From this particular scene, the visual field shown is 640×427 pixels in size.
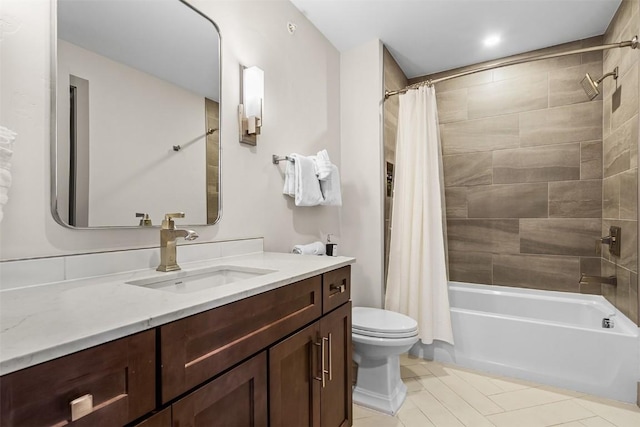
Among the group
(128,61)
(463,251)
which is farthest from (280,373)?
(463,251)

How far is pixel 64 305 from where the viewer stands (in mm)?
704

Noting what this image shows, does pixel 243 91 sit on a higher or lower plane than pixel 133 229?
higher

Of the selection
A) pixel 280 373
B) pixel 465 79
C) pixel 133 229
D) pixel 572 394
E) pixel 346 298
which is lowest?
pixel 572 394

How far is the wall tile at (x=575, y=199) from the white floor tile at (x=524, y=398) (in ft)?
4.32

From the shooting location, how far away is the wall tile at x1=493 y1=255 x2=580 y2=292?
98.6 inches

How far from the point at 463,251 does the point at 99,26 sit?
2.90 metres

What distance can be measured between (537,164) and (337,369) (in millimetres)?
2341

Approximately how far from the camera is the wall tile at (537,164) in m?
2.50

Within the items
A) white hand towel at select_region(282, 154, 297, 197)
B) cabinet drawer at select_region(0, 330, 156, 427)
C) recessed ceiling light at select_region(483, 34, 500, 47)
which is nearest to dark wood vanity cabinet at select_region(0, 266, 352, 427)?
cabinet drawer at select_region(0, 330, 156, 427)

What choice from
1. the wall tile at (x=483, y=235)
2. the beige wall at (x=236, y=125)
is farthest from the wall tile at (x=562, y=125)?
the beige wall at (x=236, y=125)

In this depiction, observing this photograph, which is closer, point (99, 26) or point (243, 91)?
point (99, 26)

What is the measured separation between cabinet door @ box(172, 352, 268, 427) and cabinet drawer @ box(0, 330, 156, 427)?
10cm

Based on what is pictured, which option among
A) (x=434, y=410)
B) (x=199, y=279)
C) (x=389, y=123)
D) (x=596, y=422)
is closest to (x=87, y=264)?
(x=199, y=279)

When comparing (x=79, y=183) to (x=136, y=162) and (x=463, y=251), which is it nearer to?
(x=136, y=162)
